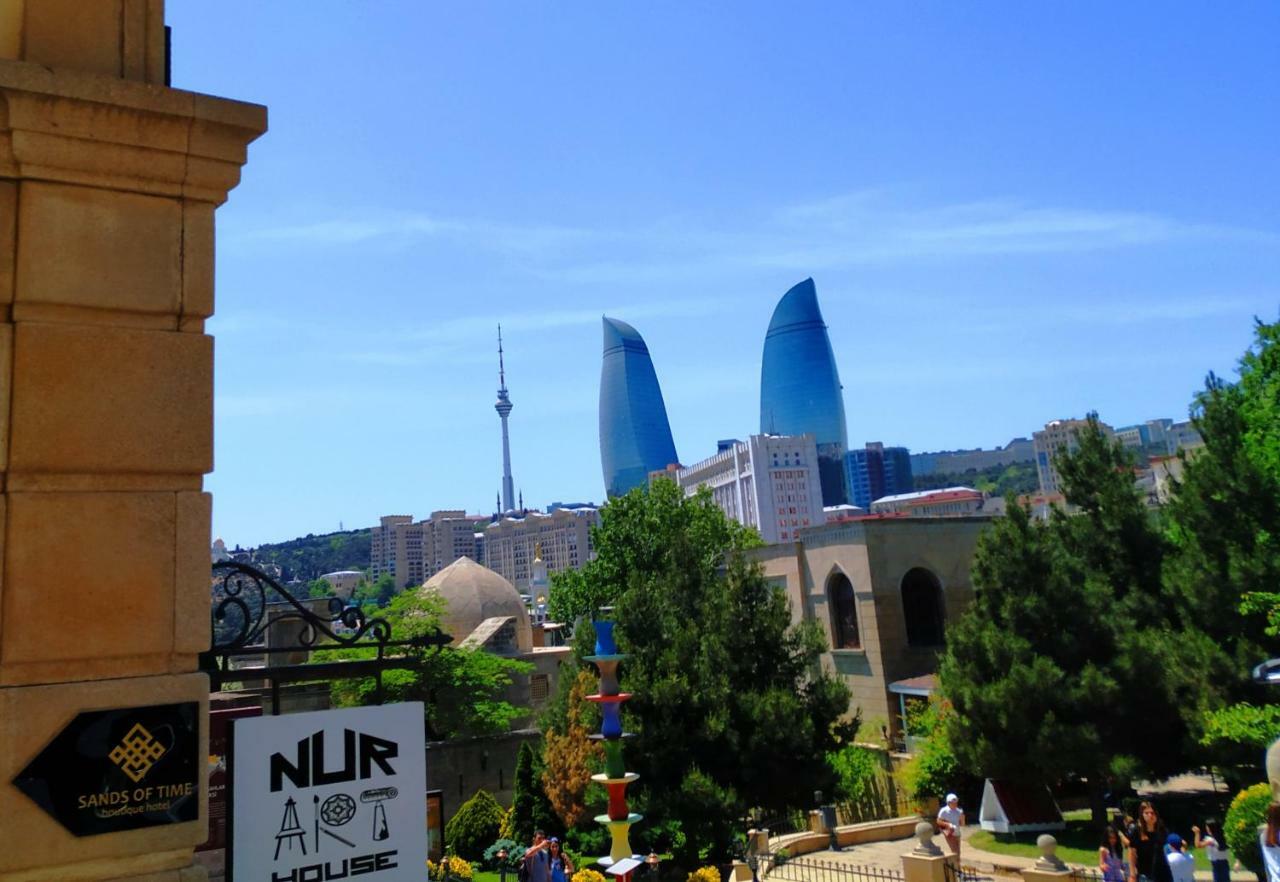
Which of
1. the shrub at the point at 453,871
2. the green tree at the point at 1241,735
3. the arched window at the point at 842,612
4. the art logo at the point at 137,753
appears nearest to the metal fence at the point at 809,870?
the shrub at the point at 453,871

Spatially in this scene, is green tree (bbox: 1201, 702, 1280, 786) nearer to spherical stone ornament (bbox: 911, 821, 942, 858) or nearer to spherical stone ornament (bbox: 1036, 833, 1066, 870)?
spherical stone ornament (bbox: 1036, 833, 1066, 870)

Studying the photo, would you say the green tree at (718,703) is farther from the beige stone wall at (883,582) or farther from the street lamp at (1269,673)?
the street lamp at (1269,673)

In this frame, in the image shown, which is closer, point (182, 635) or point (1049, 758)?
point (182, 635)

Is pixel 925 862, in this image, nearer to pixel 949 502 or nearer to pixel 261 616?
pixel 261 616

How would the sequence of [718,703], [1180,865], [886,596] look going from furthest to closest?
1. [886,596]
2. [718,703]
3. [1180,865]

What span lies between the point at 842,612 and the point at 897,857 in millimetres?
16147

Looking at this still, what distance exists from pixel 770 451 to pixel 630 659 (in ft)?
513

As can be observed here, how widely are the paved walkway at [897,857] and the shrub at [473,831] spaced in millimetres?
7687

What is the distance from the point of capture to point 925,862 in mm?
16141

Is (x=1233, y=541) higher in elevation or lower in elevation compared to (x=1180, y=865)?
higher

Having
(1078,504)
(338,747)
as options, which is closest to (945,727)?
(1078,504)

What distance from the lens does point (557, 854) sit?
1662cm

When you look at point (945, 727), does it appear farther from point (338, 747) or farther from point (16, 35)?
point (16, 35)

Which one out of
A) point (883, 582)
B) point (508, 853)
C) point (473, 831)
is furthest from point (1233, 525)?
point (473, 831)
